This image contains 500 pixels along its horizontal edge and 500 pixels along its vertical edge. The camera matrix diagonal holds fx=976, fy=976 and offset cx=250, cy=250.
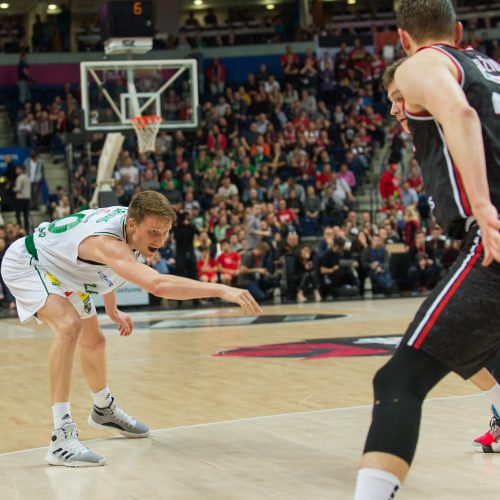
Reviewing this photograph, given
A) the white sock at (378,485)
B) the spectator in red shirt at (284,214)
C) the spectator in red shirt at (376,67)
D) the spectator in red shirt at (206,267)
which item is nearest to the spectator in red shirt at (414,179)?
the spectator in red shirt at (284,214)

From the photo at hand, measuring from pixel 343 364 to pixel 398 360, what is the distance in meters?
6.29

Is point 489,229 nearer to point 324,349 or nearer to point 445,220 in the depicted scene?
point 445,220

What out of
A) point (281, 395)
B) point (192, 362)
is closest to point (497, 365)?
point (281, 395)

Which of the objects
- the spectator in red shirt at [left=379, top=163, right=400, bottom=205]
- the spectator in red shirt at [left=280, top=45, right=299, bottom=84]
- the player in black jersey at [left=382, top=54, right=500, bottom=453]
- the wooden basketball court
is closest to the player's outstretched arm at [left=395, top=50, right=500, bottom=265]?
the player in black jersey at [left=382, top=54, right=500, bottom=453]

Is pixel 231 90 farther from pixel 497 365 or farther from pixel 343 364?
pixel 497 365

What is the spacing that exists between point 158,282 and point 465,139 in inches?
77.9

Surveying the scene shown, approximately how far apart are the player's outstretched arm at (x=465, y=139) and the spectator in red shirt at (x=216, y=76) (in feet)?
78.5

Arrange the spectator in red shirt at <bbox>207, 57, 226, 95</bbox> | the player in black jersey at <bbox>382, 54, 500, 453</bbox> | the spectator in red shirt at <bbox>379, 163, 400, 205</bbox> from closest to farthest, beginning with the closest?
the player in black jersey at <bbox>382, 54, 500, 453</bbox>
the spectator in red shirt at <bbox>379, 163, 400, 205</bbox>
the spectator in red shirt at <bbox>207, 57, 226, 95</bbox>

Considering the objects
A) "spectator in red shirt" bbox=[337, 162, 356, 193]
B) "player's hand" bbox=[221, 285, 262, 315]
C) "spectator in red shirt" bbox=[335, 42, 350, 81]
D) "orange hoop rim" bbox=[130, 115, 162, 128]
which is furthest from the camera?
"spectator in red shirt" bbox=[335, 42, 350, 81]

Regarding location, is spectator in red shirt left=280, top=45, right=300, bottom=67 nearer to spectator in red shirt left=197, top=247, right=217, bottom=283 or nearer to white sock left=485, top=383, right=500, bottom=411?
spectator in red shirt left=197, top=247, right=217, bottom=283

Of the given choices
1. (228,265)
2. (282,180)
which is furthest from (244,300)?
(282,180)

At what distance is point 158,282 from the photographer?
4.77m

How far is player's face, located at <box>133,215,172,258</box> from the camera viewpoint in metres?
5.29

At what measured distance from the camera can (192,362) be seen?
1019 cm
